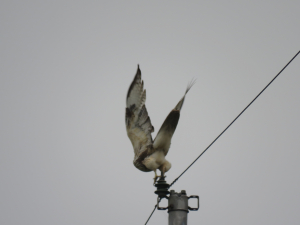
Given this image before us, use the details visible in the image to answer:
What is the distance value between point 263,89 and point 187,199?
1.50 meters

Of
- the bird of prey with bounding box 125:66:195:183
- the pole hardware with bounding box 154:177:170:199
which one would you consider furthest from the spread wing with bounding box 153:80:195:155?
the pole hardware with bounding box 154:177:170:199

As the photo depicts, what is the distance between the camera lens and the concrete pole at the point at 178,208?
4725mm

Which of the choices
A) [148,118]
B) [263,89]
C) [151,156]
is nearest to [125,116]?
[148,118]

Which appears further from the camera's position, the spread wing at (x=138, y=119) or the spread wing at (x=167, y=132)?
the spread wing at (x=138, y=119)

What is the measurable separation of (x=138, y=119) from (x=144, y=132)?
246mm

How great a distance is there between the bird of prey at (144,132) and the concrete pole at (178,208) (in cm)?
83

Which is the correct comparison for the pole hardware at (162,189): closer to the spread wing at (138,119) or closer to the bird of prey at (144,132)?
the bird of prey at (144,132)

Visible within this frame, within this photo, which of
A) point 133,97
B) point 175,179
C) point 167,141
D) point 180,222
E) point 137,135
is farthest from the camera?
→ point 133,97

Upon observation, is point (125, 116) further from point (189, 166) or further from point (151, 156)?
point (189, 166)

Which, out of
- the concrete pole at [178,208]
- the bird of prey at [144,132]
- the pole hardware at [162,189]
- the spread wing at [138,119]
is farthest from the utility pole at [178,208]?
the spread wing at [138,119]

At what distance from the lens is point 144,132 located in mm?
6438

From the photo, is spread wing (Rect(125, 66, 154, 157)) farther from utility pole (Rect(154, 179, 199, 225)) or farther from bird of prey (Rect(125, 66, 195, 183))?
utility pole (Rect(154, 179, 199, 225))

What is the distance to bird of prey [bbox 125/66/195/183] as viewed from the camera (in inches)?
223

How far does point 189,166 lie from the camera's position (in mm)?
4875
